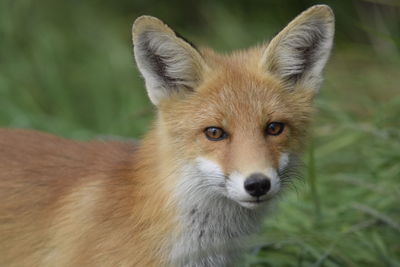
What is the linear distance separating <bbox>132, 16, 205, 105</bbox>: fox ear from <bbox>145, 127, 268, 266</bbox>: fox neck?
0.29 meters

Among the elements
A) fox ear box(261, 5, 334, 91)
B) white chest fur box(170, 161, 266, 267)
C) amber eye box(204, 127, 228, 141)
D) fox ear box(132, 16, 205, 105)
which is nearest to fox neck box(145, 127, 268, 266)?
white chest fur box(170, 161, 266, 267)

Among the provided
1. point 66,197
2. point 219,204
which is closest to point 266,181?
point 219,204

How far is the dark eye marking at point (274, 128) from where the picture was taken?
3.84 meters

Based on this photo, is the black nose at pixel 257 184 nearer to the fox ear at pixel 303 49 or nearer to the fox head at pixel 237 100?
the fox head at pixel 237 100

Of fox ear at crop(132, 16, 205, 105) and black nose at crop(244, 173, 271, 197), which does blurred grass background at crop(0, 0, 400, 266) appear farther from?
fox ear at crop(132, 16, 205, 105)

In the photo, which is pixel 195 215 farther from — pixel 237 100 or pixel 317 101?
pixel 317 101

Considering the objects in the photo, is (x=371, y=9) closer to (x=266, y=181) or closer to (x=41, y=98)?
(x=41, y=98)

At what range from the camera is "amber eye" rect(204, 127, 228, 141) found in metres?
3.78

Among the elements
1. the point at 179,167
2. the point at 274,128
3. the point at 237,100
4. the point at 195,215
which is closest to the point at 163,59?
the point at 237,100

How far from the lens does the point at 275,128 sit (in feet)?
12.7

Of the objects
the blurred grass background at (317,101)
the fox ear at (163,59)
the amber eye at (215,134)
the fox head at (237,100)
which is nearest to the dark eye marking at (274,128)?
the fox head at (237,100)

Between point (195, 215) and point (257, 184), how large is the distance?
1.73 feet

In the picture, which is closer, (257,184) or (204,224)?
(257,184)

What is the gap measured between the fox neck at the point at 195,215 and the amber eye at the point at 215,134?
157 millimetres
